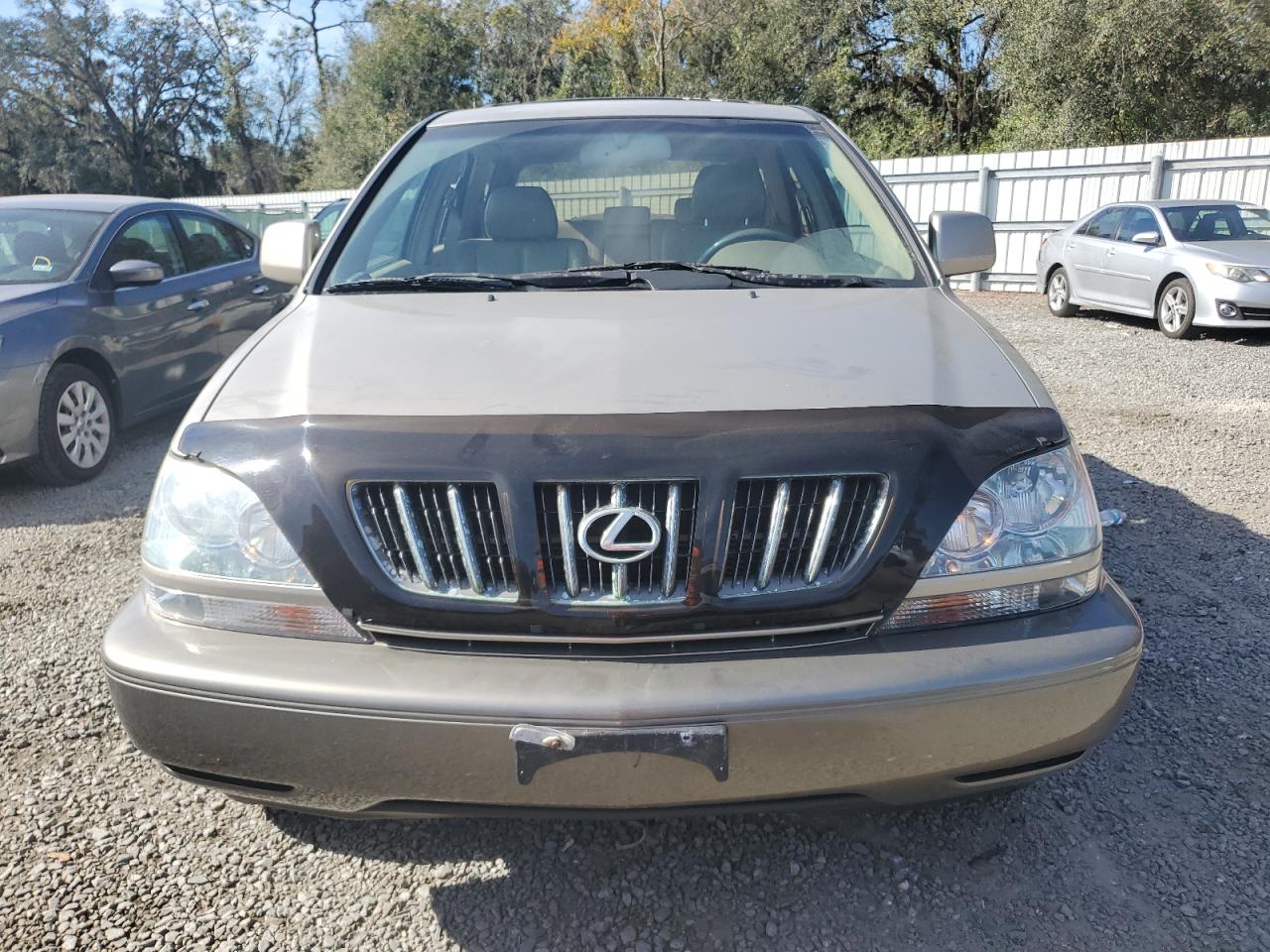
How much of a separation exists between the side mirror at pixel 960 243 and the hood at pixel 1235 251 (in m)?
8.25

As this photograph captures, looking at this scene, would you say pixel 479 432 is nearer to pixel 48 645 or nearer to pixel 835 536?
pixel 835 536

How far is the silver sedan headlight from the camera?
182 cm

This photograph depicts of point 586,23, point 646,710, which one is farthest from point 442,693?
point 586,23

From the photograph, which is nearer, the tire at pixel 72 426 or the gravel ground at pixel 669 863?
the gravel ground at pixel 669 863

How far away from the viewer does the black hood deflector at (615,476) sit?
5.75 ft

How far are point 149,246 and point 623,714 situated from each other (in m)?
5.74

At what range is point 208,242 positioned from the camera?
6855 millimetres

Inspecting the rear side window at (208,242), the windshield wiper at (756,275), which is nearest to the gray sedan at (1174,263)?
the windshield wiper at (756,275)

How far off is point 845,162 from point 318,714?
2.44 meters

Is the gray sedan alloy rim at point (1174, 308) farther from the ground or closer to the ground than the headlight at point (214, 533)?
closer to the ground

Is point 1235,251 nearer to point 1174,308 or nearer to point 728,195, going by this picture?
point 1174,308

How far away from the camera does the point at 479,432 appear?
1.80 meters

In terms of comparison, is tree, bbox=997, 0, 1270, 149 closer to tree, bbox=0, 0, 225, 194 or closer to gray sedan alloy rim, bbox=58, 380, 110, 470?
gray sedan alloy rim, bbox=58, 380, 110, 470

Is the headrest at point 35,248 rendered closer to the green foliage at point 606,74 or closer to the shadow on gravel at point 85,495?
the shadow on gravel at point 85,495
